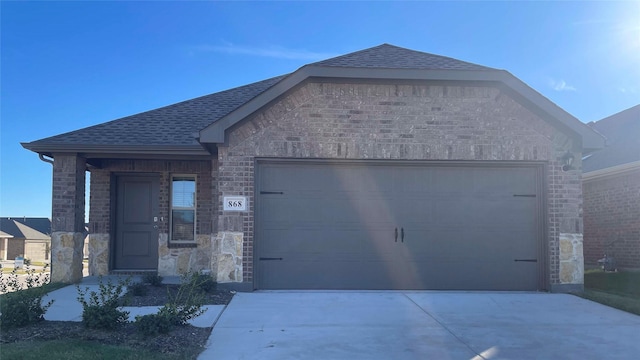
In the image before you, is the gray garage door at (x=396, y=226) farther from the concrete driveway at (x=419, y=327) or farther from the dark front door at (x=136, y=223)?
the dark front door at (x=136, y=223)

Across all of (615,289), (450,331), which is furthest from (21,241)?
(450,331)

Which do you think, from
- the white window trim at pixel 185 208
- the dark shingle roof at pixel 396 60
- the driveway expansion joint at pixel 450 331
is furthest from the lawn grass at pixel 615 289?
the white window trim at pixel 185 208

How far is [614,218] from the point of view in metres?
14.9

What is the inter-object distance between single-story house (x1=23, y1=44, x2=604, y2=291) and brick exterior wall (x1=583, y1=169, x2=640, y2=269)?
4.80 metres

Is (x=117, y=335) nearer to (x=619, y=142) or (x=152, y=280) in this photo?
(x=152, y=280)

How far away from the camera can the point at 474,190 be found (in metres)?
10.5

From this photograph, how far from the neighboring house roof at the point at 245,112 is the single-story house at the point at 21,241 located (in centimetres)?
3635

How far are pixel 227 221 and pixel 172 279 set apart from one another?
307cm

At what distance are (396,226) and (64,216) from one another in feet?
22.5

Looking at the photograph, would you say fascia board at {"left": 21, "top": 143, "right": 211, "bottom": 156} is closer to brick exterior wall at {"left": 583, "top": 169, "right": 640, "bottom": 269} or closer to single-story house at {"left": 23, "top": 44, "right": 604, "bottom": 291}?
single-story house at {"left": 23, "top": 44, "right": 604, "bottom": 291}

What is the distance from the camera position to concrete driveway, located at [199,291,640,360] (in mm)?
6312

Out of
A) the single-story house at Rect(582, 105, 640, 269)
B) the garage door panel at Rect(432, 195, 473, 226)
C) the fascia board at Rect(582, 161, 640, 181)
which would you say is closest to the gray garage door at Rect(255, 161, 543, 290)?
the garage door panel at Rect(432, 195, 473, 226)

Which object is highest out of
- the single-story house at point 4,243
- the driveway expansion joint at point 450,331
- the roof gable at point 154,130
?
the roof gable at point 154,130

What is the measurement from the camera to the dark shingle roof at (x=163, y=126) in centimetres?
1157
